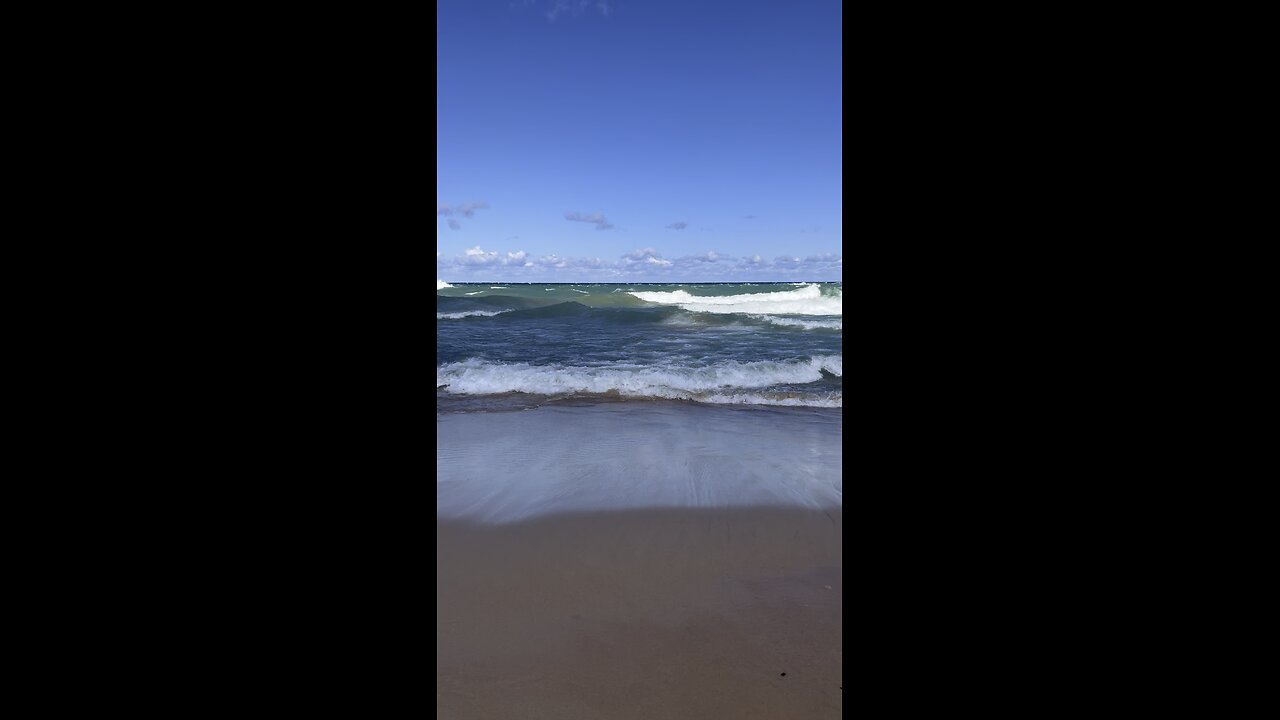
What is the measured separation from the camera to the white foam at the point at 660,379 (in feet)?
28.7

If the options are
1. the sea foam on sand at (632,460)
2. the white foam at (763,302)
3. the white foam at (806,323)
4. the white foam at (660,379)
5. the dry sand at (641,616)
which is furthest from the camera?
the white foam at (763,302)

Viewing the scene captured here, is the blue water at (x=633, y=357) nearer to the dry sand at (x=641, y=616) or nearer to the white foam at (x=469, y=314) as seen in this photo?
the white foam at (x=469, y=314)

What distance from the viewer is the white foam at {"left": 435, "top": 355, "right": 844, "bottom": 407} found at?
8.76 metres

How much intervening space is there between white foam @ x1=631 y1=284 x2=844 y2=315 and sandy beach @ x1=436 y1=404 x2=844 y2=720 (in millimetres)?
15664

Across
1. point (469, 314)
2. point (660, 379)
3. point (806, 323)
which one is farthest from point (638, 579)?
point (469, 314)

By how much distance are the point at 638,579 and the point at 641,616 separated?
0.42 m

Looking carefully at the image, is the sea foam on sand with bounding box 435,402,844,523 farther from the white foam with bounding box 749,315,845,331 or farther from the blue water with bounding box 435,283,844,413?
the white foam with bounding box 749,315,845,331

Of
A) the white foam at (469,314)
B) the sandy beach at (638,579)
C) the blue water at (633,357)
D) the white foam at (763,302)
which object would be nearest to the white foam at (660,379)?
the blue water at (633,357)

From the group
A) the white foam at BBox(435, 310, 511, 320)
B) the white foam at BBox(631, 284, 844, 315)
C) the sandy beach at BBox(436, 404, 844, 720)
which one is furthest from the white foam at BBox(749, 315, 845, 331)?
the sandy beach at BBox(436, 404, 844, 720)

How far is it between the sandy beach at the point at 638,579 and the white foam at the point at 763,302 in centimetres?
1566
